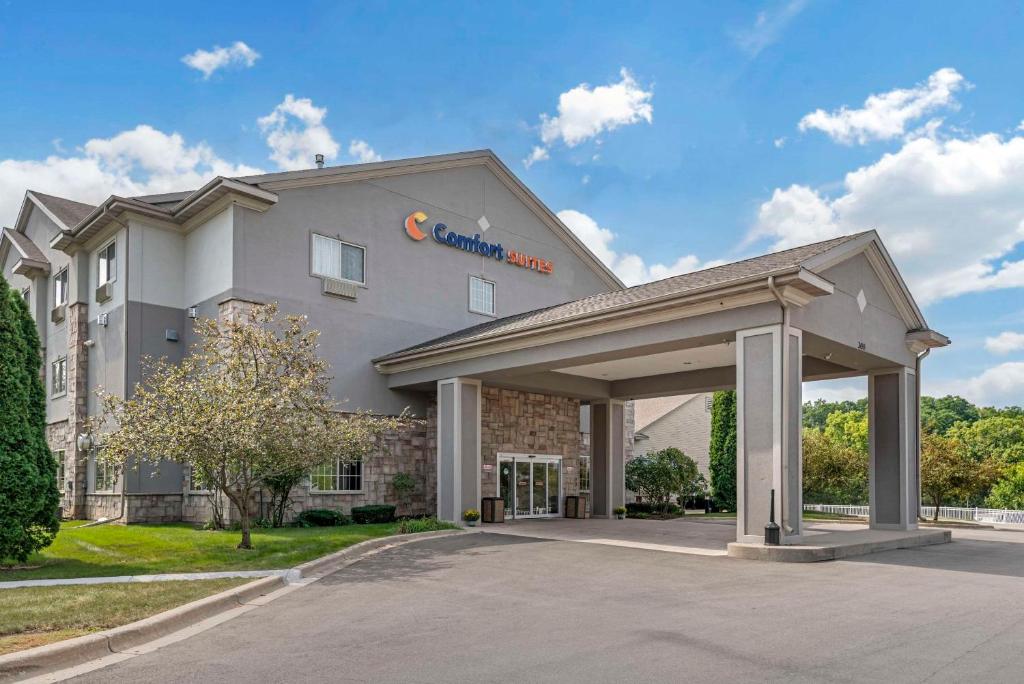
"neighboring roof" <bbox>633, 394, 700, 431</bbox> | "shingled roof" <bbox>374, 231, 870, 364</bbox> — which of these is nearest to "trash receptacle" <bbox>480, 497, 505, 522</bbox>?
"shingled roof" <bbox>374, 231, 870, 364</bbox>

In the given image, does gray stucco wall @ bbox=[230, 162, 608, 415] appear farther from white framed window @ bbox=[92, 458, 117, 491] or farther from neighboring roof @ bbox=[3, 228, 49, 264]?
neighboring roof @ bbox=[3, 228, 49, 264]

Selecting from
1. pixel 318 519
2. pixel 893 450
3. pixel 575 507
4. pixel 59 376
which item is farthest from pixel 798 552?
pixel 59 376

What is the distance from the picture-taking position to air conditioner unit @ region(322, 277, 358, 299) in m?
21.4

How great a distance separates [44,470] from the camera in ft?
39.7

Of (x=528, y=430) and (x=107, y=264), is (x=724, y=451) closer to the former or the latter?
(x=528, y=430)

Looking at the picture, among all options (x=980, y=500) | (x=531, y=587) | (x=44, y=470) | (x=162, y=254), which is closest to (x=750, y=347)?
(x=531, y=587)

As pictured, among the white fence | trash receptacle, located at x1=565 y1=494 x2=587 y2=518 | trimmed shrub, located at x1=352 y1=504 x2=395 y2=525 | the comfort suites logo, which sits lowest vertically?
the white fence

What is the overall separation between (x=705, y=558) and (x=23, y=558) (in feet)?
34.8

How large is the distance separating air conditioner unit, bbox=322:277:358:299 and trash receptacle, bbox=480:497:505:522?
6613 millimetres

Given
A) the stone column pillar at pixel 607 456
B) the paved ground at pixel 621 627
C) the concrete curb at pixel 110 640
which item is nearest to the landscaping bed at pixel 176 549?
the paved ground at pixel 621 627

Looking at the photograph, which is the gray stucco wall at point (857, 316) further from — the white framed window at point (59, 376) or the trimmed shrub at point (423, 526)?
the white framed window at point (59, 376)

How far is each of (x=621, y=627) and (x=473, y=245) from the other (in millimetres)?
18225

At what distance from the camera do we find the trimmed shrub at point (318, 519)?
19.4 metres

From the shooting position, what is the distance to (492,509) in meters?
20.4
